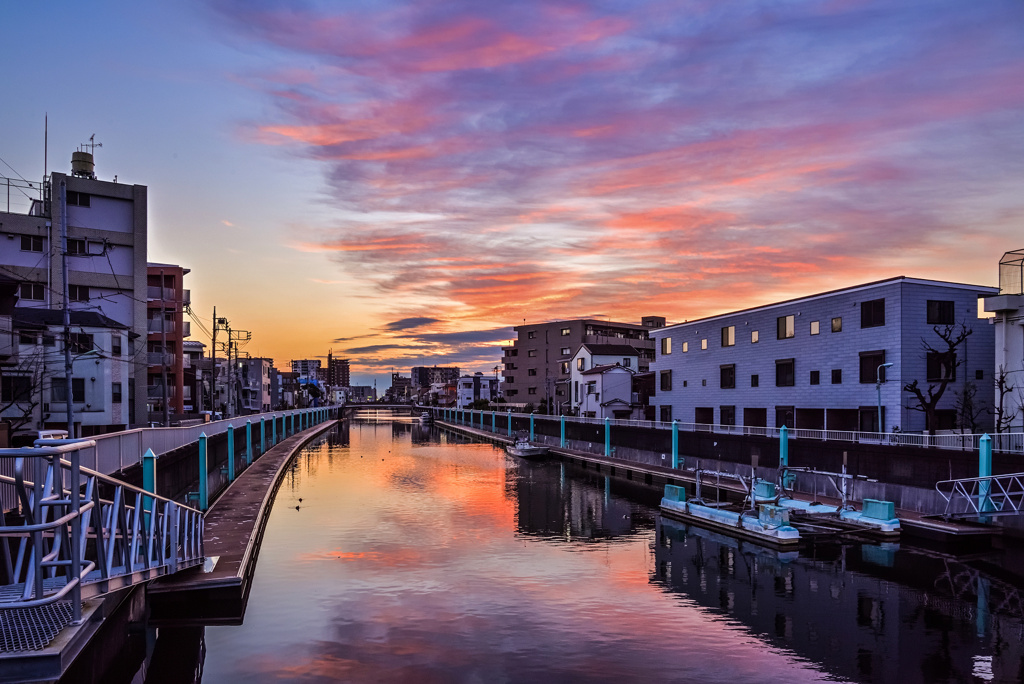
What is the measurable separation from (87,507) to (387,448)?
3268 inches

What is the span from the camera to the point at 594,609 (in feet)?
70.9

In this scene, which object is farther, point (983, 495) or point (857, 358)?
point (857, 358)

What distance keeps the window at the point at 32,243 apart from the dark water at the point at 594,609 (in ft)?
107

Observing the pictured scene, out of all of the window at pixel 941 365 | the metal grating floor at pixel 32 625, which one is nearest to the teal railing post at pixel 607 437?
the window at pixel 941 365

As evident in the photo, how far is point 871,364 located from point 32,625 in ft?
135

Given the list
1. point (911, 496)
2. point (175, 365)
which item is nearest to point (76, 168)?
point (175, 365)

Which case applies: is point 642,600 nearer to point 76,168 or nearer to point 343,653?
point 343,653

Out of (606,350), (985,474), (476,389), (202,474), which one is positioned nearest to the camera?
(985,474)

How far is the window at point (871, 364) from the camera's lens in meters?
39.2

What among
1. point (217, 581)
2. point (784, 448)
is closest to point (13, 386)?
point (217, 581)

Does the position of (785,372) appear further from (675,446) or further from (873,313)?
(675,446)

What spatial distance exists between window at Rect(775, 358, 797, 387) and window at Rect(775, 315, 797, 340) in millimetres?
1665

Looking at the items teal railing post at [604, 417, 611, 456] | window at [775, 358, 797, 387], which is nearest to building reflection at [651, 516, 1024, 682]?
window at [775, 358, 797, 387]

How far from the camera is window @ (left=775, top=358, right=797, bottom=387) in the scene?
46250 millimetres
